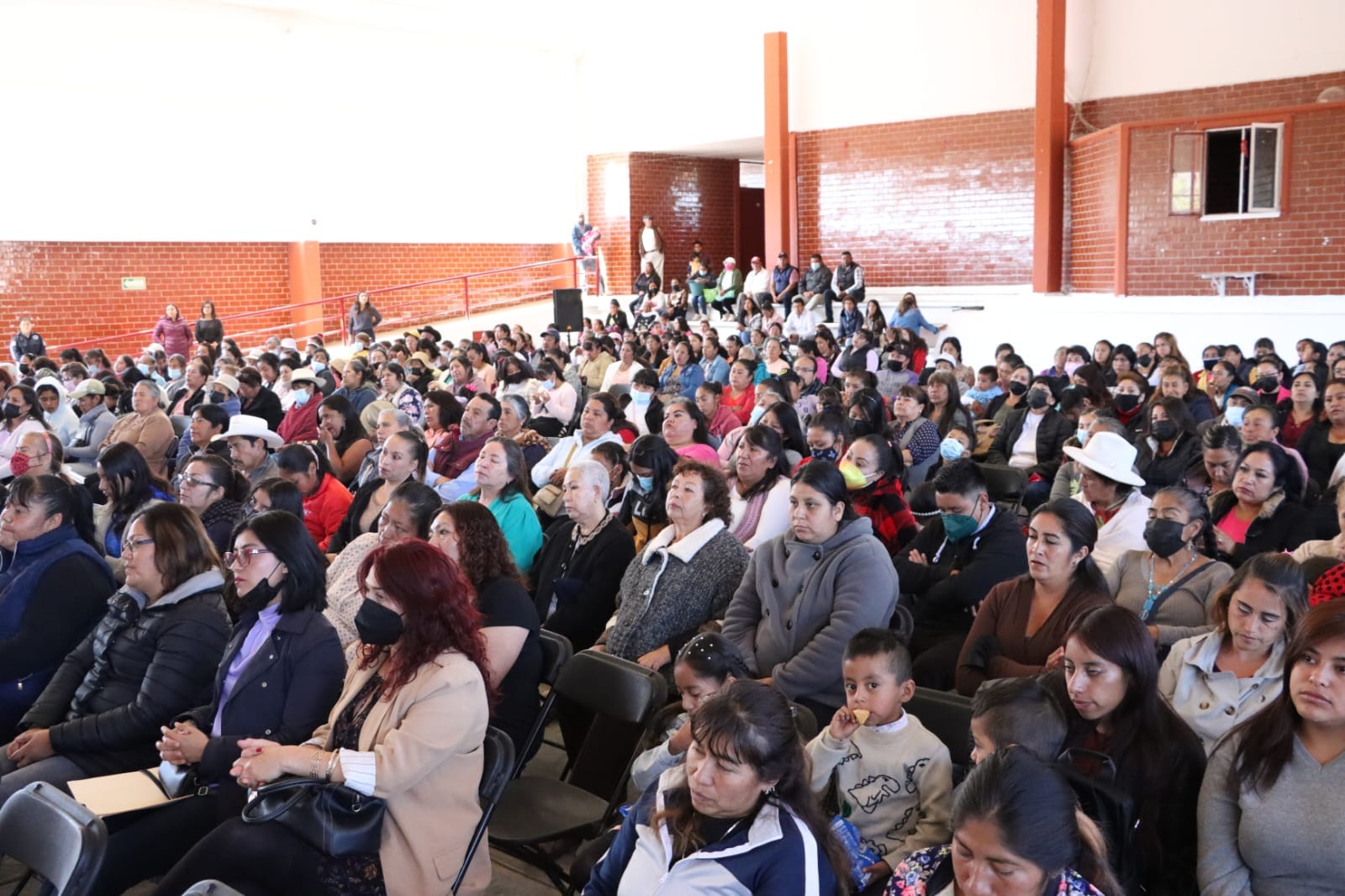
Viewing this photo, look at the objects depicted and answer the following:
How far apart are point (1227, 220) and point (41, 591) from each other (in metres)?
12.2

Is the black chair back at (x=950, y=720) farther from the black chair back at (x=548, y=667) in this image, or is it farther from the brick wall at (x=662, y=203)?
the brick wall at (x=662, y=203)

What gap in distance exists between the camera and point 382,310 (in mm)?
18750

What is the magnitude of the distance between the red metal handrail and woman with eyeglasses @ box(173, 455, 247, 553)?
12923 millimetres

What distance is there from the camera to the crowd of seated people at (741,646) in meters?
2.38

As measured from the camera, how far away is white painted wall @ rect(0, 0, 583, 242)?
15781mm

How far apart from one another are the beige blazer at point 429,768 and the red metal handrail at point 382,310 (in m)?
15.5

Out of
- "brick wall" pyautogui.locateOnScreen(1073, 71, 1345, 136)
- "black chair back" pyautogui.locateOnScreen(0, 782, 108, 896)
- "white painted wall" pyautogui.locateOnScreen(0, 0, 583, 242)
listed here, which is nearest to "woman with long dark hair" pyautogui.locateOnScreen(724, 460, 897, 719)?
"black chair back" pyautogui.locateOnScreen(0, 782, 108, 896)

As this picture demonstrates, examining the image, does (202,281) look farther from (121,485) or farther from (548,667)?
(548,667)

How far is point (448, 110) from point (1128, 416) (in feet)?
48.9

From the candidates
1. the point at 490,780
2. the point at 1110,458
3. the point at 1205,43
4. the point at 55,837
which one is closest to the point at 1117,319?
the point at 1205,43


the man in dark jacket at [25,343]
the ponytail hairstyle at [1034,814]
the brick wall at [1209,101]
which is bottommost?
the ponytail hairstyle at [1034,814]

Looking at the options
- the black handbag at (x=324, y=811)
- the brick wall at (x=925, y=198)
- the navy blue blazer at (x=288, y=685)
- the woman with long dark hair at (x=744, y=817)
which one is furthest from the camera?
the brick wall at (x=925, y=198)

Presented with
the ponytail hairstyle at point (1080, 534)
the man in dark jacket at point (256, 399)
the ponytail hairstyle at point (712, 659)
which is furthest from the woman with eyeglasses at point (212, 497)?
the man in dark jacket at point (256, 399)

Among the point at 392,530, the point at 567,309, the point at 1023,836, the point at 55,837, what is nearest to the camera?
the point at 1023,836
